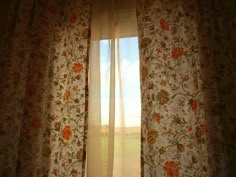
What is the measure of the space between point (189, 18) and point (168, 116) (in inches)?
23.0

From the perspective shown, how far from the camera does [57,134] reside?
1294 millimetres

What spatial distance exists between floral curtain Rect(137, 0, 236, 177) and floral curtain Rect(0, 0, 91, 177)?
0.39m

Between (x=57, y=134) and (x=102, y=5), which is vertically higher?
(x=102, y=5)

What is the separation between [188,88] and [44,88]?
86 cm

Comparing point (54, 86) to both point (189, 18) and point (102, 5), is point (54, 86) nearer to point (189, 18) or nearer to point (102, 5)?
point (102, 5)

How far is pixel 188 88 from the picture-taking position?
3.86 feet

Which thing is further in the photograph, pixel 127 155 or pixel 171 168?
pixel 127 155

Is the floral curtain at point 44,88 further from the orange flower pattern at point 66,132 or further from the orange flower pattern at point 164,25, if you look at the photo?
the orange flower pattern at point 164,25

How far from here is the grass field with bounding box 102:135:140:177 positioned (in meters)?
1.21

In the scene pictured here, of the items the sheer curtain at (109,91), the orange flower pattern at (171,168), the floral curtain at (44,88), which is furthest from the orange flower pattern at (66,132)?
the orange flower pattern at (171,168)

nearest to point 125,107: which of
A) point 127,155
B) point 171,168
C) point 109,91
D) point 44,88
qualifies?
point 109,91

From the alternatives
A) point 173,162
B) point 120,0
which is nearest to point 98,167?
point 173,162

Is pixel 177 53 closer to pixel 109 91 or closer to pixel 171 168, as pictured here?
pixel 109 91

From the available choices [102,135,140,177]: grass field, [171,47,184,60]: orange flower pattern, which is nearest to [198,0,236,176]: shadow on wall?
[171,47,184,60]: orange flower pattern
